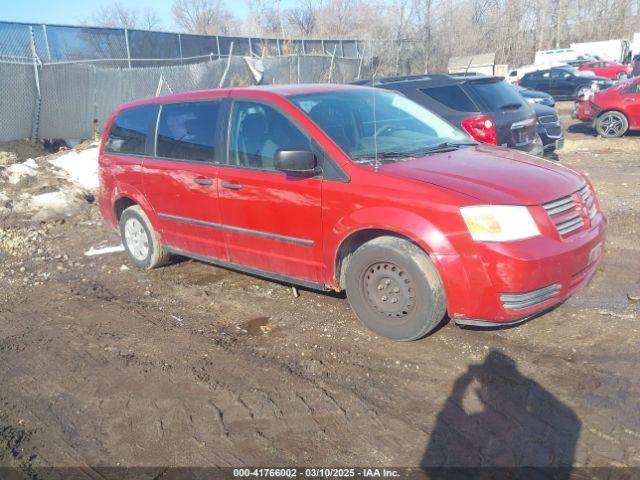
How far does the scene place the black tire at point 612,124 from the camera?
44.4 feet

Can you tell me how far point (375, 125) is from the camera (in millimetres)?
4656

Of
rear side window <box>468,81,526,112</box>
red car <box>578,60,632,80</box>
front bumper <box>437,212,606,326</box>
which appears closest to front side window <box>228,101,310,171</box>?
front bumper <box>437,212,606,326</box>

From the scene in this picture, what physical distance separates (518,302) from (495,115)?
473cm

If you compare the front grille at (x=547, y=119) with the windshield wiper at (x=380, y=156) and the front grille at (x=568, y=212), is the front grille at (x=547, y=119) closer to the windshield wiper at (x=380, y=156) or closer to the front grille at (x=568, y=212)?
the front grille at (x=568, y=212)

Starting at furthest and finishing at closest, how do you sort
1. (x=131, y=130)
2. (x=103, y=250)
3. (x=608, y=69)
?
(x=608, y=69) < (x=103, y=250) < (x=131, y=130)

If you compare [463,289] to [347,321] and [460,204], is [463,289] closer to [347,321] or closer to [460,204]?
[460,204]

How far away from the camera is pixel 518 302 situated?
3.64 metres

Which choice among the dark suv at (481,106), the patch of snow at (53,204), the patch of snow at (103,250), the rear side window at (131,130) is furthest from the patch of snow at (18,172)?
the dark suv at (481,106)

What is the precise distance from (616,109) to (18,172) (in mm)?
12791

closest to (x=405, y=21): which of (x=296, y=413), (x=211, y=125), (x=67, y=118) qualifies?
(x=67, y=118)

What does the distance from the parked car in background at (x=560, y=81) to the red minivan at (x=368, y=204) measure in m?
24.0

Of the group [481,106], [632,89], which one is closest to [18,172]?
[481,106]

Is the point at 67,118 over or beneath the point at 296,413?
over

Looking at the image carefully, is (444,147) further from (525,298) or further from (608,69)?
(608,69)
